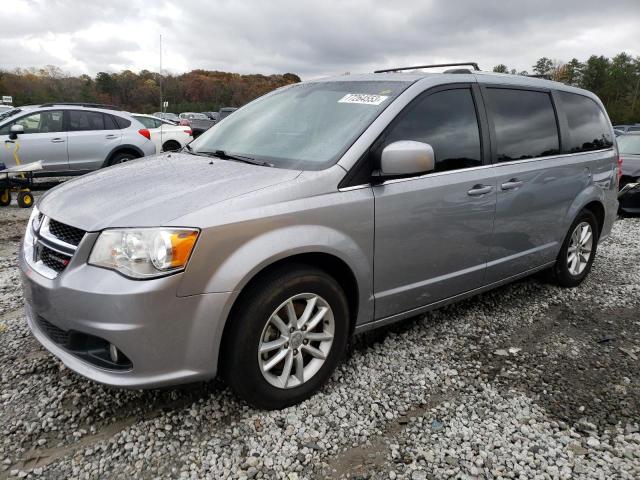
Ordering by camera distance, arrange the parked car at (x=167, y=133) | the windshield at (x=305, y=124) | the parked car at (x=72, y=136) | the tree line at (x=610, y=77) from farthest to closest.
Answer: the tree line at (x=610, y=77) → the parked car at (x=167, y=133) → the parked car at (x=72, y=136) → the windshield at (x=305, y=124)

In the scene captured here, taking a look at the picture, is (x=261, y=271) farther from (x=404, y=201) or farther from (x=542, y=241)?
(x=542, y=241)

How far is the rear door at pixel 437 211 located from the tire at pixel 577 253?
1347mm

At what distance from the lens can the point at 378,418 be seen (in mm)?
2553

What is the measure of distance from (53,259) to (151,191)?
56cm

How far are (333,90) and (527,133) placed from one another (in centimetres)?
154

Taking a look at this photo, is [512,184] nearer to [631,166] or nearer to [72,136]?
[631,166]

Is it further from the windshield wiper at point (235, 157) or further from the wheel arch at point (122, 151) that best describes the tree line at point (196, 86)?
the windshield wiper at point (235, 157)

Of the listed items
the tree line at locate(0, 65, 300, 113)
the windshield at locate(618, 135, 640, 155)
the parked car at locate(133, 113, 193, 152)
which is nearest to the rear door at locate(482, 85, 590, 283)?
the windshield at locate(618, 135, 640, 155)

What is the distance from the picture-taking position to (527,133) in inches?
146

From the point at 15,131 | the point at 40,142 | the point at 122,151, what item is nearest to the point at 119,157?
the point at 122,151

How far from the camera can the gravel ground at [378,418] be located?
2.20 metres

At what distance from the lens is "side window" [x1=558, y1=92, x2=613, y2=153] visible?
4.18 metres

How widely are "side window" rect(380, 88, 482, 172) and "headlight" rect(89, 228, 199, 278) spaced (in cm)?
130

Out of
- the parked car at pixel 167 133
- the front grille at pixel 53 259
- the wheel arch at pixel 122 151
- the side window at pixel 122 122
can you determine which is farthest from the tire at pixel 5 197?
the front grille at pixel 53 259
